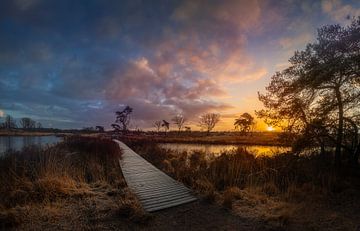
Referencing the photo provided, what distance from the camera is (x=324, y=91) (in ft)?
32.9

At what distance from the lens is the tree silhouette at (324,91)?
895 cm

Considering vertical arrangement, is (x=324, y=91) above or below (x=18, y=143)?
above

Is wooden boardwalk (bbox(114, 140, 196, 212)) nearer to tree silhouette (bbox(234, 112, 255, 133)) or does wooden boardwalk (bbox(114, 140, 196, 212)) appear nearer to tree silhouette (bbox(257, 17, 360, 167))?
tree silhouette (bbox(257, 17, 360, 167))

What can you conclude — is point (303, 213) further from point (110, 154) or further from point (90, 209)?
point (110, 154)

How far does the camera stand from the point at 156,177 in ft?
33.0

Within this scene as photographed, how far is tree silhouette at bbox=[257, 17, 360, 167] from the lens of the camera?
8.95 metres

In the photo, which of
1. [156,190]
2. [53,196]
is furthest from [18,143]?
[156,190]

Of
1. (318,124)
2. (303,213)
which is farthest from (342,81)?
(303,213)

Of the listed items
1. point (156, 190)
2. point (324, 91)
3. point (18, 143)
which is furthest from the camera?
point (18, 143)

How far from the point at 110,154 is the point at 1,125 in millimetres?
113055

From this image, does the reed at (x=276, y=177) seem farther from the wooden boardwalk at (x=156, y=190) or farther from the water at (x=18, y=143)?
the water at (x=18, y=143)

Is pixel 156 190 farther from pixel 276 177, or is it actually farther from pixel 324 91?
pixel 324 91

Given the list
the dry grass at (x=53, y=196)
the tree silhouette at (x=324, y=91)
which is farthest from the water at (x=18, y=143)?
the tree silhouette at (x=324, y=91)

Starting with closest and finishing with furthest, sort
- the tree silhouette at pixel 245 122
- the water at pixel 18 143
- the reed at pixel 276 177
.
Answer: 1. the reed at pixel 276 177
2. the water at pixel 18 143
3. the tree silhouette at pixel 245 122
